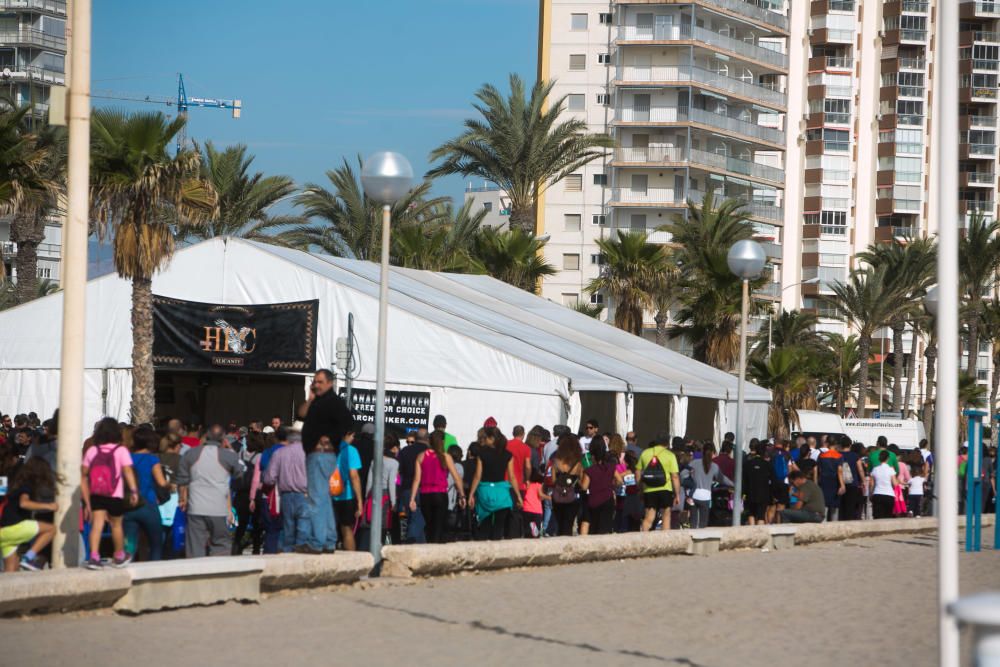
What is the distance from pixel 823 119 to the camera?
90.2 meters

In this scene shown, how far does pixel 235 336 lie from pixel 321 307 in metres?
1.96

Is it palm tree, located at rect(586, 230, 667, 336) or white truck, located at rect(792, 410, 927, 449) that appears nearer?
white truck, located at rect(792, 410, 927, 449)

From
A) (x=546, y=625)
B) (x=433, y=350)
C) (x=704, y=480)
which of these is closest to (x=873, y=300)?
(x=433, y=350)

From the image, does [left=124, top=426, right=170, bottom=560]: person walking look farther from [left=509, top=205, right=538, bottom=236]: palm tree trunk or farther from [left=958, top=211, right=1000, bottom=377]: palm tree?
[left=958, top=211, right=1000, bottom=377]: palm tree

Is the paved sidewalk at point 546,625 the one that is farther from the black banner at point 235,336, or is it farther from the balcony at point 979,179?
the balcony at point 979,179

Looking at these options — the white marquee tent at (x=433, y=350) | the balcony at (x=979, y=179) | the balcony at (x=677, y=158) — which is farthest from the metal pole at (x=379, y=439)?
the balcony at (x=979, y=179)

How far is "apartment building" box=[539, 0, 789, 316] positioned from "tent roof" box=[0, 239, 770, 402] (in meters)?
48.5

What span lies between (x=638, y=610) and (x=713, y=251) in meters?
31.5

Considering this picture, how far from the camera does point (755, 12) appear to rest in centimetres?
8294

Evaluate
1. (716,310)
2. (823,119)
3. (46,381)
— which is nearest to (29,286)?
(46,381)

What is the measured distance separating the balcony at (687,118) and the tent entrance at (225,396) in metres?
50.2

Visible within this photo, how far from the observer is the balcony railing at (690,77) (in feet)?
257

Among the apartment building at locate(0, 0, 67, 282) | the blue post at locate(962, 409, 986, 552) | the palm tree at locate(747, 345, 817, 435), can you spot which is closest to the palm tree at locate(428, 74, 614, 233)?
the palm tree at locate(747, 345, 817, 435)

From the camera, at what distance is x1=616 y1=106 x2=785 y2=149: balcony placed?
258 feet
